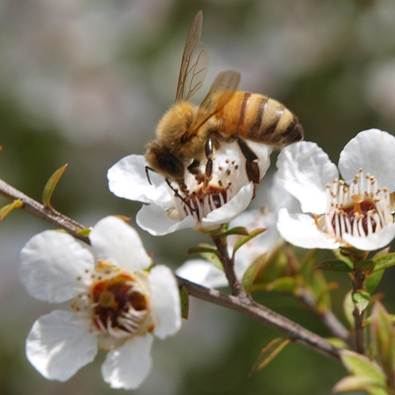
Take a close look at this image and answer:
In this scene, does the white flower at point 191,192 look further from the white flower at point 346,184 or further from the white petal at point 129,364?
the white petal at point 129,364

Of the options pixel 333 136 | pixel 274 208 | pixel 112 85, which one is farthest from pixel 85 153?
pixel 274 208

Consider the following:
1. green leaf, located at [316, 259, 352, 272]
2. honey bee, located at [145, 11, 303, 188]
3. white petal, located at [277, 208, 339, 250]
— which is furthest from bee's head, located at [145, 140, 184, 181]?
green leaf, located at [316, 259, 352, 272]

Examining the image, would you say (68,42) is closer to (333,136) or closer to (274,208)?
(333,136)

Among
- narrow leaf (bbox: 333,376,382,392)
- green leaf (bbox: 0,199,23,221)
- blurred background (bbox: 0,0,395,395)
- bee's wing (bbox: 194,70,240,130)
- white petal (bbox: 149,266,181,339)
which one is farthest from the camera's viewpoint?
blurred background (bbox: 0,0,395,395)

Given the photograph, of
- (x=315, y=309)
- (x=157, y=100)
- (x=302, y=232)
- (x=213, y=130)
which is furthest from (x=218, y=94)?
(x=157, y=100)

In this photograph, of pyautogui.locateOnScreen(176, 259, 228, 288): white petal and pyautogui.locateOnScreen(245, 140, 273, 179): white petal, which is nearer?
pyautogui.locateOnScreen(245, 140, 273, 179): white petal

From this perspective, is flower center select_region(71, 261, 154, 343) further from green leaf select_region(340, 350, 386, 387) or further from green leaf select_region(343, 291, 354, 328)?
green leaf select_region(343, 291, 354, 328)
